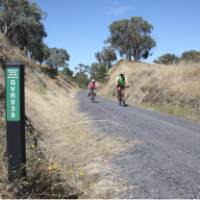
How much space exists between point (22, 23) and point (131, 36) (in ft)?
111

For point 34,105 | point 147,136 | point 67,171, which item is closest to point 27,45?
point 34,105

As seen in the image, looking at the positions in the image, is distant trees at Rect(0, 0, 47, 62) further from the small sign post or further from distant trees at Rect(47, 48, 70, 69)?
distant trees at Rect(47, 48, 70, 69)

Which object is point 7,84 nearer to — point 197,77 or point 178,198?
point 178,198

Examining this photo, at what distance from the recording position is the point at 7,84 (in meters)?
5.31

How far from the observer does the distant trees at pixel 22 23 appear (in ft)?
149

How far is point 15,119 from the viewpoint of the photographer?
534 cm

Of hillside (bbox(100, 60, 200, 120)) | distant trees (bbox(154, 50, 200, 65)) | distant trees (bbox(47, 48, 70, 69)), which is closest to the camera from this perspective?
hillside (bbox(100, 60, 200, 120))

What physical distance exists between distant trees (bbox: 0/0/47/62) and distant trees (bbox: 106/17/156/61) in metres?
23.7

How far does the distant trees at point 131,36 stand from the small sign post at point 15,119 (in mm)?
72559

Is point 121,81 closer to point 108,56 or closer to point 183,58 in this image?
point 183,58

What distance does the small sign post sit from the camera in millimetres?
5277

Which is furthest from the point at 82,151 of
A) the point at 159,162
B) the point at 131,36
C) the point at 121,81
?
the point at 131,36

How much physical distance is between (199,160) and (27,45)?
48.4 metres

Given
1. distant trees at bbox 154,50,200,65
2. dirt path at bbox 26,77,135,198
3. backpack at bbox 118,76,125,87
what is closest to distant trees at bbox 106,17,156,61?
distant trees at bbox 154,50,200,65
